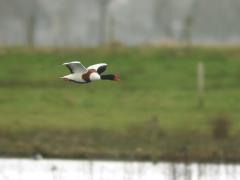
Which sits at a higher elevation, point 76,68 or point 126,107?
point 76,68

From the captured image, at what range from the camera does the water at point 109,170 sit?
23.9 m

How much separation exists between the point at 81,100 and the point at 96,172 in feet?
36.3

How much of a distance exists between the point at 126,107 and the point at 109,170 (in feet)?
32.3

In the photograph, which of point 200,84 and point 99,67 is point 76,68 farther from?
point 200,84

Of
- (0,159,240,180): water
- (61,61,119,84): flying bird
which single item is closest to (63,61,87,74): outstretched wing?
(61,61,119,84): flying bird

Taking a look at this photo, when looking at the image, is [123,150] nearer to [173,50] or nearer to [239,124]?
[239,124]

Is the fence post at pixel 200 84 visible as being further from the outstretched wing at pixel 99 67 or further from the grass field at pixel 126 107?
the outstretched wing at pixel 99 67

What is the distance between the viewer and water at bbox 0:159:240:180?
78.3 ft

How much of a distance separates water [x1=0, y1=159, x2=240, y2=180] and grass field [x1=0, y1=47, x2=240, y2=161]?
1.13 meters

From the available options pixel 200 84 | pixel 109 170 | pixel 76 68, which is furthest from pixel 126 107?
pixel 76 68

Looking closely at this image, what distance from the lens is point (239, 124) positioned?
3266 centimetres

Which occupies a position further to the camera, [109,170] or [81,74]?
[109,170]

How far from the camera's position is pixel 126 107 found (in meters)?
35.5

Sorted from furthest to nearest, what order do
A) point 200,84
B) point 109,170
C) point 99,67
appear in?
point 200,84 < point 109,170 < point 99,67
